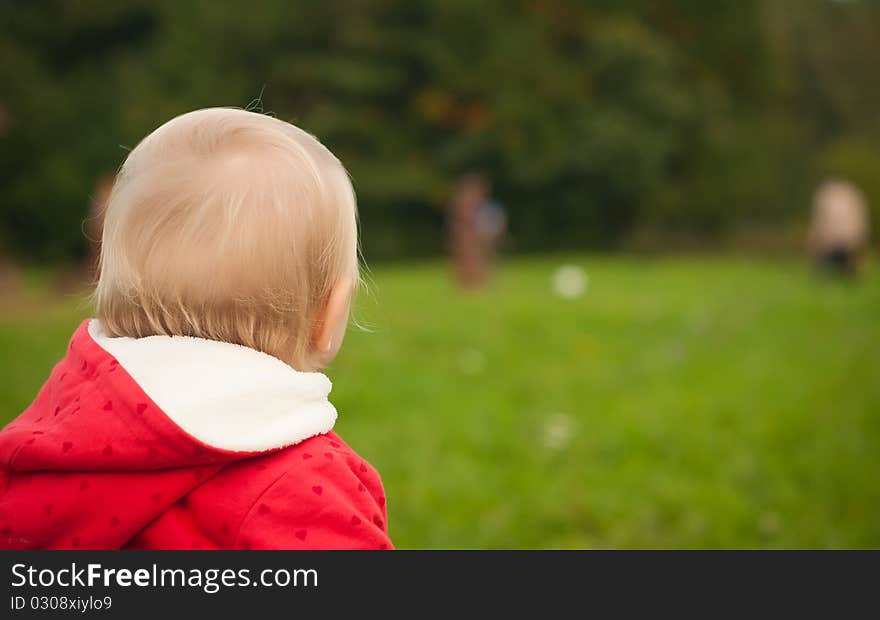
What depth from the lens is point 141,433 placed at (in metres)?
1.19

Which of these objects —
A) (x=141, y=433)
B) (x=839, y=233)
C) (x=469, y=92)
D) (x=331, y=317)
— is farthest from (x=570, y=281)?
(x=141, y=433)

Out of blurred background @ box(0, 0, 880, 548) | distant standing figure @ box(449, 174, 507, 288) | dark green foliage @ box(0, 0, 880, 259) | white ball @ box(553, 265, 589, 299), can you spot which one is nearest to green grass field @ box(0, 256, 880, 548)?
blurred background @ box(0, 0, 880, 548)

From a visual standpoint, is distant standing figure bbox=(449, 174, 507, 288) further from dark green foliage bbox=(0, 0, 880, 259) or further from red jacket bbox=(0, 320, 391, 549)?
red jacket bbox=(0, 320, 391, 549)

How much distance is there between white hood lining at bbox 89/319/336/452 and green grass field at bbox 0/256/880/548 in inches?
21.2

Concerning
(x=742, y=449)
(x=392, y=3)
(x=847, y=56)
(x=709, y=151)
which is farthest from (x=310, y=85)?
(x=742, y=449)

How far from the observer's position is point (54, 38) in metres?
25.2

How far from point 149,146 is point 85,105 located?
2586cm

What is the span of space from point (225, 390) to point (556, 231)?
2710 cm

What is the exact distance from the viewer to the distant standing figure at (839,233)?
46.7ft

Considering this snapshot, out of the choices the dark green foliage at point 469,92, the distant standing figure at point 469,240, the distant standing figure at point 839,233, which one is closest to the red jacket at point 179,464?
the distant standing figure at point 469,240

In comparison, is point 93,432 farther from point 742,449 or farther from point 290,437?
point 742,449

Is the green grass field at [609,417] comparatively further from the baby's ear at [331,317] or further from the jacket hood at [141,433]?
the jacket hood at [141,433]

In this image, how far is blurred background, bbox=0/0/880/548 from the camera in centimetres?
477

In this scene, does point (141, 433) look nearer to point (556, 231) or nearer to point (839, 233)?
point (839, 233)
